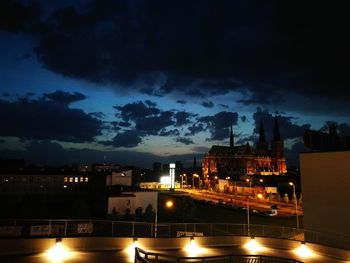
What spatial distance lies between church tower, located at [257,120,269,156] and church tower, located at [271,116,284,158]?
4.28 metres

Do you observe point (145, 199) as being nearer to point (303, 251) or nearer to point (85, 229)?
point (85, 229)

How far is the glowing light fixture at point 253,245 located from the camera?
22.1 metres

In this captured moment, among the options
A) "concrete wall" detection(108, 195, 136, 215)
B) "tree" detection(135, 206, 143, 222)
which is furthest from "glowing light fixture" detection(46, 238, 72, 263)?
"concrete wall" detection(108, 195, 136, 215)

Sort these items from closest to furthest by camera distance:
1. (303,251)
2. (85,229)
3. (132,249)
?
(132,249) → (85,229) → (303,251)

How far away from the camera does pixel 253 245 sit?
23.0 m

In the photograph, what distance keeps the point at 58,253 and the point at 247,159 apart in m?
143

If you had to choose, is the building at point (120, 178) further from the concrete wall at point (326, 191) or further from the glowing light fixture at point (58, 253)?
the glowing light fixture at point (58, 253)

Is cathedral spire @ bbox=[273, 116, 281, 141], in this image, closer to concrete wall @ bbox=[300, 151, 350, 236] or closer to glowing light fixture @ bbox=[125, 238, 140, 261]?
concrete wall @ bbox=[300, 151, 350, 236]

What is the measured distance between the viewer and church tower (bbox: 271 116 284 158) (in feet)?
533

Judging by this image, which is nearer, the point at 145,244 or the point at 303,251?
the point at 145,244

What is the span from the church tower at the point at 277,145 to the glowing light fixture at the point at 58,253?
514 ft

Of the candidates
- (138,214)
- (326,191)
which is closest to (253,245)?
(326,191)

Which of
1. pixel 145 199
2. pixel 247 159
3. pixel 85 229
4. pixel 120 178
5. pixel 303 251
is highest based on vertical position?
pixel 247 159

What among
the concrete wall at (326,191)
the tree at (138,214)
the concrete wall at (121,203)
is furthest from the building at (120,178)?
the concrete wall at (326,191)
